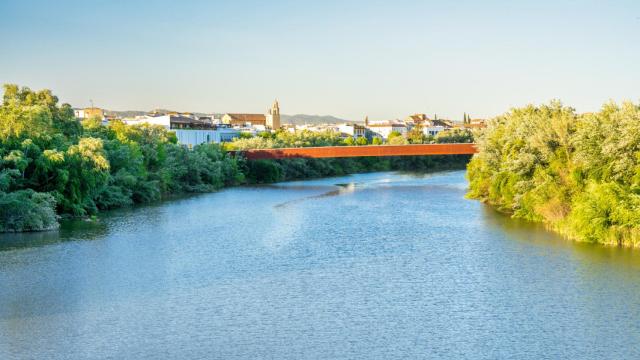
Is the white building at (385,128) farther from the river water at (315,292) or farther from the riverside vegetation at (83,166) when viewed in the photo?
the river water at (315,292)

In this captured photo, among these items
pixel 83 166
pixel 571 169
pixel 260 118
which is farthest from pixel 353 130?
pixel 571 169

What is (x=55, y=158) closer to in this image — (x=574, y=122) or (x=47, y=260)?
(x=47, y=260)

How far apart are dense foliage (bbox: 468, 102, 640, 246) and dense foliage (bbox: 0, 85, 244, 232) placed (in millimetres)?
22479

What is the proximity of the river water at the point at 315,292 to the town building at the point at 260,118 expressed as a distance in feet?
430

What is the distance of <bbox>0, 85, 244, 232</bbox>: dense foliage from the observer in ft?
116

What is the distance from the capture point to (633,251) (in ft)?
92.7

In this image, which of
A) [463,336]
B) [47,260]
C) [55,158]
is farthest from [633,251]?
[55,158]

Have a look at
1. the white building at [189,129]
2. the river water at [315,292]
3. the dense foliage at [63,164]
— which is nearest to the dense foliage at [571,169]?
the river water at [315,292]

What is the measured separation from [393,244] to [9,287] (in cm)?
1553

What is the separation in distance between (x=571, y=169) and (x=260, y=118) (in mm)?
159070

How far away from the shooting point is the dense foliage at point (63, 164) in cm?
3531

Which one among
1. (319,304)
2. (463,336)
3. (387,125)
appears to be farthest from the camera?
(387,125)

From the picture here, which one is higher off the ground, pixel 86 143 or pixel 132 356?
pixel 86 143

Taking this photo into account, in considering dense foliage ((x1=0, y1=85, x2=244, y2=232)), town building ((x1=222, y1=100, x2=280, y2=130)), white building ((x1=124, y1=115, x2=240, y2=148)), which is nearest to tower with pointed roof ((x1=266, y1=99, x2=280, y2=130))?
town building ((x1=222, y1=100, x2=280, y2=130))
